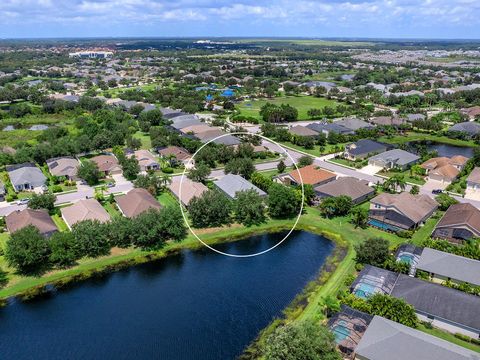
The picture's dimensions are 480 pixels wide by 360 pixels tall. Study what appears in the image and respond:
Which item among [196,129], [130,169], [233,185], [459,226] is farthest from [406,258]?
[196,129]

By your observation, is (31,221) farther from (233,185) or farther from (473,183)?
(473,183)

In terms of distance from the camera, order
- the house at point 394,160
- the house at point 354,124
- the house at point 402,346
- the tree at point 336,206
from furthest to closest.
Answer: the house at point 354,124, the house at point 394,160, the tree at point 336,206, the house at point 402,346

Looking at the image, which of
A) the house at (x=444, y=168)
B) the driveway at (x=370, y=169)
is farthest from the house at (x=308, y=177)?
the house at (x=444, y=168)

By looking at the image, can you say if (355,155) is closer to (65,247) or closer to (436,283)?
(436,283)

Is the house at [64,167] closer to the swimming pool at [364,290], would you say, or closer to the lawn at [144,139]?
the lawn at [144,139]

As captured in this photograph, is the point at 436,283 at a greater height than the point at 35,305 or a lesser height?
greater

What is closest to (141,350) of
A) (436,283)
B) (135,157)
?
(436,283)
